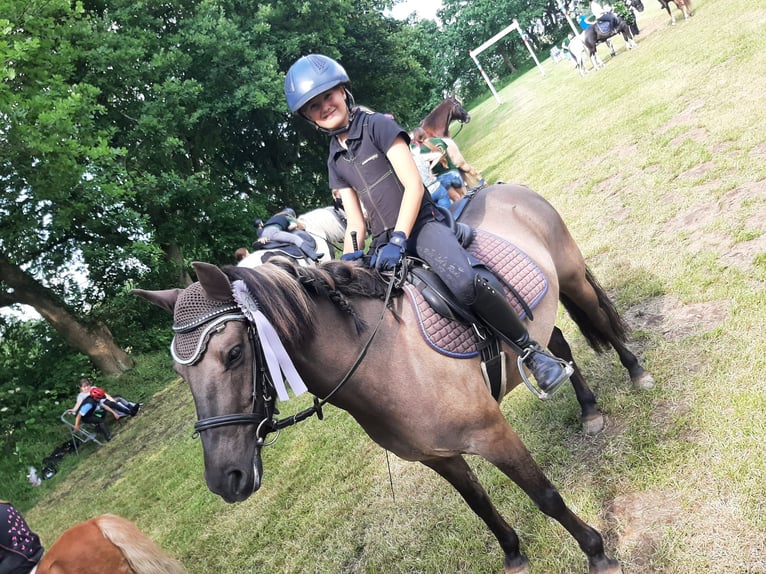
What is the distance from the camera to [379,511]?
14.1ft

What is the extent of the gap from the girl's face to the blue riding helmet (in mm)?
60

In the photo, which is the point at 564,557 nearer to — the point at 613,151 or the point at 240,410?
the point at 240,410

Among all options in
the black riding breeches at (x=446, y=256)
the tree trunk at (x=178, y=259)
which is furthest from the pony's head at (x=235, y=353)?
the tree trunk at (x=178, y=259)

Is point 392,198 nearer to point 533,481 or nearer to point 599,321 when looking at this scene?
point 533,481

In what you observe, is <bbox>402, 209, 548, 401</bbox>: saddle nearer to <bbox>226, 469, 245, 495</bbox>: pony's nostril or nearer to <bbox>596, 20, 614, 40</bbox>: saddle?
<bbox>226, 469, 245, 495</bbox>: pony's nostril

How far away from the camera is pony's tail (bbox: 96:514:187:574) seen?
2727 millimetres

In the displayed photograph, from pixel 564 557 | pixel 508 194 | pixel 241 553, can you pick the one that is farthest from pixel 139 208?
pixel 564 557

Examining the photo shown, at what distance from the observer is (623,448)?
3463 millimetres

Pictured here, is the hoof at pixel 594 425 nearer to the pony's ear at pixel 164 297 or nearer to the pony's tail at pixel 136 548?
the pony's tail at pixel 136 548

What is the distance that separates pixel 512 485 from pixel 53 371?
14.5 metres

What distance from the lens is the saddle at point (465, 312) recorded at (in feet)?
8.62

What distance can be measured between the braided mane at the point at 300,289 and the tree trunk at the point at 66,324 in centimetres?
1387

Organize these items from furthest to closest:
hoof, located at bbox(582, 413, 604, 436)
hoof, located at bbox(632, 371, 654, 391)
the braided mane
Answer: hoof, located at bbox(632, 371, 654, 391)
hoof, located at bbox(582, 413, 604, 436)
the braided mane

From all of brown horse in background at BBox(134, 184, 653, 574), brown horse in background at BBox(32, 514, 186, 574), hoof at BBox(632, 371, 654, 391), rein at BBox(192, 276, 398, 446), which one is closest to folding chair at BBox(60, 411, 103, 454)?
brown horse in background at BBox(32, 514, 186, 574)
